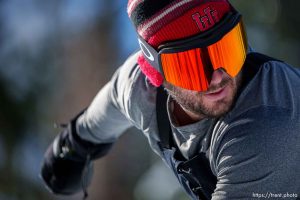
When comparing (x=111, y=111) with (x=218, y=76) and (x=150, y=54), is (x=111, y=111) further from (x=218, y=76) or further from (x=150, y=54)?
(x=218, y=76)

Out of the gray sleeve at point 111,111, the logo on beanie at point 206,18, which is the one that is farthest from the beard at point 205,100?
the gray sleeve at point 111,111

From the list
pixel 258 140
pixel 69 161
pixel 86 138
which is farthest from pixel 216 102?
pixel 69 161

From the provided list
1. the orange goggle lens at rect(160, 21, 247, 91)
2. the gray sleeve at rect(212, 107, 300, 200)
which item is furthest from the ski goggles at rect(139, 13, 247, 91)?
the gray sleeve at rect(212, 107, 300, 200)

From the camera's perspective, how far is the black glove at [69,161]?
7.34 feet

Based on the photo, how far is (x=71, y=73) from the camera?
6.38 meters

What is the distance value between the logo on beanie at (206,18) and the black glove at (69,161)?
3.02ft

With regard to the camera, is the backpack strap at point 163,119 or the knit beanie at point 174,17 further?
the backpack strap at point 163,119

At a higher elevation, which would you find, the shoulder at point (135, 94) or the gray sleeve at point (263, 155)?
the shoulder at point (135, 94)

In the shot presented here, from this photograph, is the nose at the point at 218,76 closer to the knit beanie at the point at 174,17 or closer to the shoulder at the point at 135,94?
the knit beanie at the point at 174,17

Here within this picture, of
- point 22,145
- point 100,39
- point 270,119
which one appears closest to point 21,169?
point 22,145

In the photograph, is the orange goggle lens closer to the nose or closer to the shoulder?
the nose

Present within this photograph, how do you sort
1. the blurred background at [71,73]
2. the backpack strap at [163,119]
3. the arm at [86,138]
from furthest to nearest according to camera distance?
the blurred background at [71,73]
the arm at [86,138]
the backpack strap at [163,119]

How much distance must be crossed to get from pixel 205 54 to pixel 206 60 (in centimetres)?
2

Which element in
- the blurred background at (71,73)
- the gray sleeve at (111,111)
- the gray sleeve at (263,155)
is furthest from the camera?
the blurred background at (71,73)
